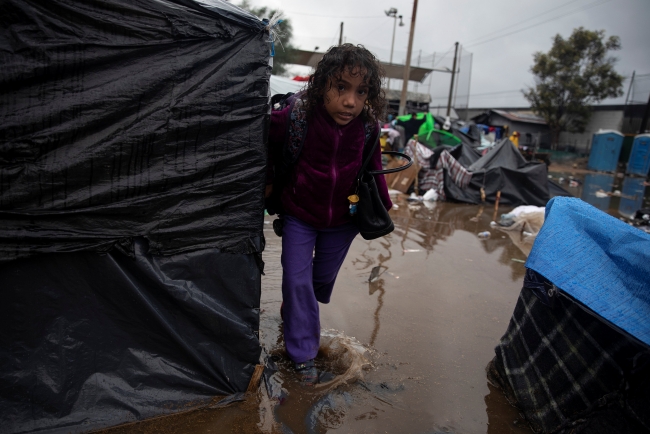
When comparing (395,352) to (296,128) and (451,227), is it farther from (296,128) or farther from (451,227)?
(451,227)

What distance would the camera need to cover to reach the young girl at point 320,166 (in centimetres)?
193

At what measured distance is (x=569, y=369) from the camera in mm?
1652

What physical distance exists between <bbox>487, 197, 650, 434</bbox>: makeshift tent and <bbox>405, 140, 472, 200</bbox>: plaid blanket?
20.2 feet

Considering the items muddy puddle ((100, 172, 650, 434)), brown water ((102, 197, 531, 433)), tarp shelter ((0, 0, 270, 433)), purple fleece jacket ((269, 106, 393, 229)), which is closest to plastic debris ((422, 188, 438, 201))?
brown water ((102, 197, 531, 433))

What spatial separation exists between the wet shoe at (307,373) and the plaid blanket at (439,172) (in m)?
6.53

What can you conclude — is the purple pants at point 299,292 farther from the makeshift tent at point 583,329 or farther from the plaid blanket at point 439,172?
the plaid blanket at point 439,172

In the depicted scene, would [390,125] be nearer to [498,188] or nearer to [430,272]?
[498,188]

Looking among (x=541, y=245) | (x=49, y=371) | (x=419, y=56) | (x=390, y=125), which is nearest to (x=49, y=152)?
(x=49, y=371)

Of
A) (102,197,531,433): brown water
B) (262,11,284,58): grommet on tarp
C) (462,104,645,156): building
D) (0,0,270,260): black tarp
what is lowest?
(102,197,531,433): brown water

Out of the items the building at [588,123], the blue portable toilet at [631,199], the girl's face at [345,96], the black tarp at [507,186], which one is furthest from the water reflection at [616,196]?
the building at [588,123]

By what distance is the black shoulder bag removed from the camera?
2.11 metres

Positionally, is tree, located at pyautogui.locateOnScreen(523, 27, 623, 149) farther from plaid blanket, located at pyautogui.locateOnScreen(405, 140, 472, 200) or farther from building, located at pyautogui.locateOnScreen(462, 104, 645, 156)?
plaid blanket, located at pyautogui.locateOnScreen(405, 140, 472, 200)

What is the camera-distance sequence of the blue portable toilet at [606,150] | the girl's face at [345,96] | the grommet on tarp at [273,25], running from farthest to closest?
1. the blue portable toilet at [606,150]
2. the girl's face at [345,96]
3. the grommet on tarp at [273,25]

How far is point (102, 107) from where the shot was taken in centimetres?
149
